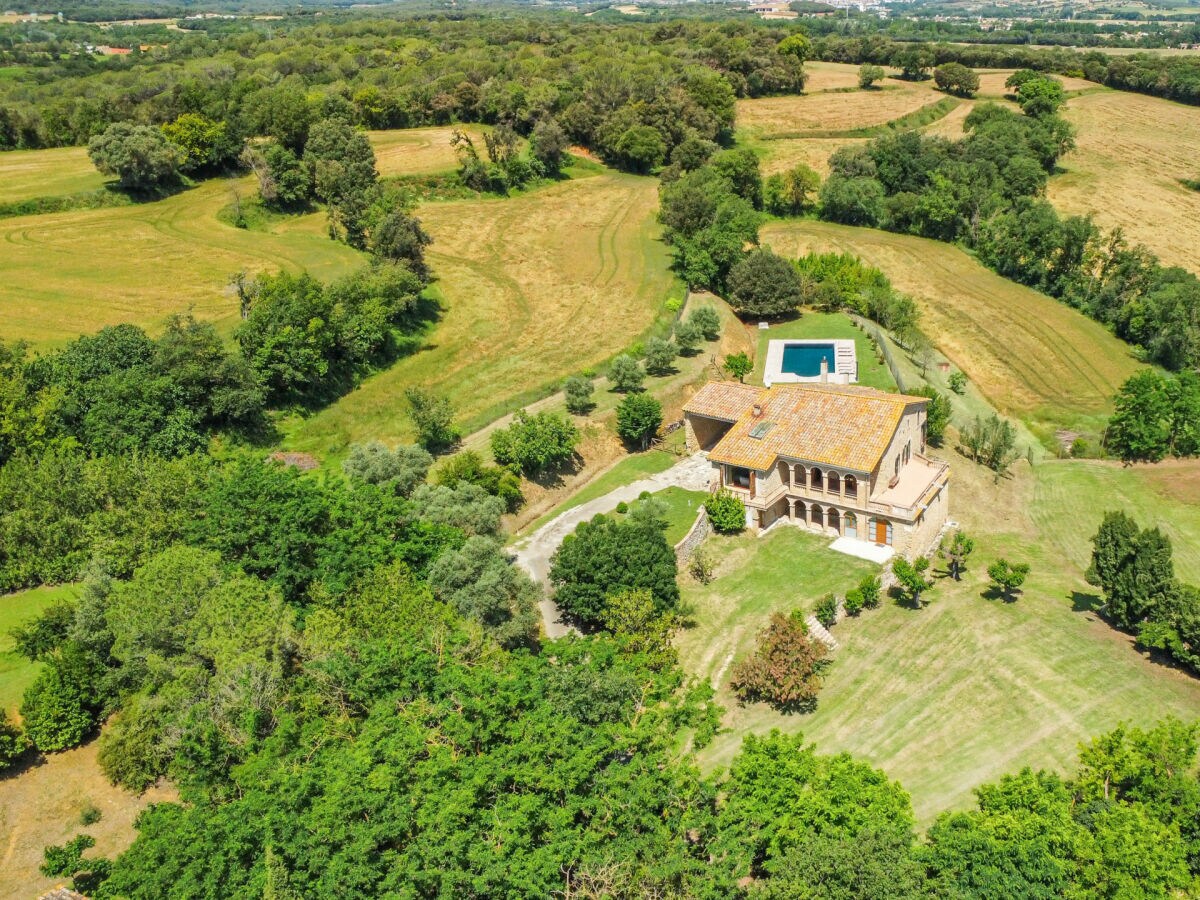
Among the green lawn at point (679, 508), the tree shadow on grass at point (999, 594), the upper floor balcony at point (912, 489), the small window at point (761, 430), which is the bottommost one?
the tree shadow on grass at point (999, 594)

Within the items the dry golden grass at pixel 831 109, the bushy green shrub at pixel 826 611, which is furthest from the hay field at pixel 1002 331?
the dry golden grass at pixel 831 109

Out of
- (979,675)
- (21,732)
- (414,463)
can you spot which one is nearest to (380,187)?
(414,463)

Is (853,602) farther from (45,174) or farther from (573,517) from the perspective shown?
(45,174)

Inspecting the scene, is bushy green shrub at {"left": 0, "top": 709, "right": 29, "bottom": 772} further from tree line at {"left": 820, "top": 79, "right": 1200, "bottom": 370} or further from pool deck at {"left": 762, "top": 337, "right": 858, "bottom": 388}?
tree line at {"left": 820, "top": 79, "right": 1200, "bottom": 370}

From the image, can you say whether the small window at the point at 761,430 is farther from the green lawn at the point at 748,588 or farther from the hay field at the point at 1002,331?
the hay field at the point at 1002,331

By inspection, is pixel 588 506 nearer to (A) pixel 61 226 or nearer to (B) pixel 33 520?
(B) pixel 33 520

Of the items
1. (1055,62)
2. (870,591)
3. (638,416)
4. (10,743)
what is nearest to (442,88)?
(638,416)
